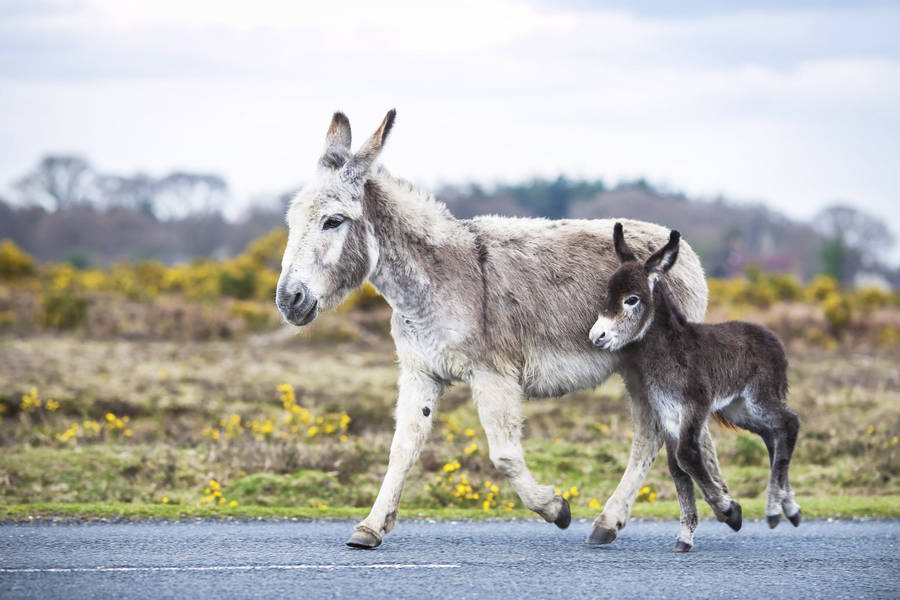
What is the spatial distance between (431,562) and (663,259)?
9.93 ft

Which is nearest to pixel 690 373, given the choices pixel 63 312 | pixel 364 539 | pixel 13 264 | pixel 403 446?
pixel 403 446

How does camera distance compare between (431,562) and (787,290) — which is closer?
(431,562)

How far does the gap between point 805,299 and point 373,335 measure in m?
17.1

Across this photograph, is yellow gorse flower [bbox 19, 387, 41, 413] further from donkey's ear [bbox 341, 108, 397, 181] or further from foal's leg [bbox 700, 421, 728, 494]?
foal's leg [bbox 700, 421, 728, 494]

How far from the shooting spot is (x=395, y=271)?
27.4ft

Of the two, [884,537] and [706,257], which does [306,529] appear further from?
[706,257]

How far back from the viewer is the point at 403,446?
8125 millimetres

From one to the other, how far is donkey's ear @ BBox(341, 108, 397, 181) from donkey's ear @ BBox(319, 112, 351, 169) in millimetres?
81

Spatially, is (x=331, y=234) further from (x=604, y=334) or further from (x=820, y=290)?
(x=820, y=290)

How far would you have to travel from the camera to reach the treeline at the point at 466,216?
65.0 metres

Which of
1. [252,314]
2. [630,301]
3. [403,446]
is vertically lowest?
[252,314]

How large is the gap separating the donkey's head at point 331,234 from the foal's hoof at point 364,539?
5.12ft

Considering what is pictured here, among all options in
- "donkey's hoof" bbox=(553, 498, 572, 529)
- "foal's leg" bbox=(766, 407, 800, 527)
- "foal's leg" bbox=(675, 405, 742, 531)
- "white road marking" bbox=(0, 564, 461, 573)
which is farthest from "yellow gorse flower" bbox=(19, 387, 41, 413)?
"foal's leg" bbox=(766, 407, 800, 527)

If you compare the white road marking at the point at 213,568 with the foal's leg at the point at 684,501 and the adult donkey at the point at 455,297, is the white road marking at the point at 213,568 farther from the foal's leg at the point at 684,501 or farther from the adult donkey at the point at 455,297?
the foal's leg at the point at 684,501
